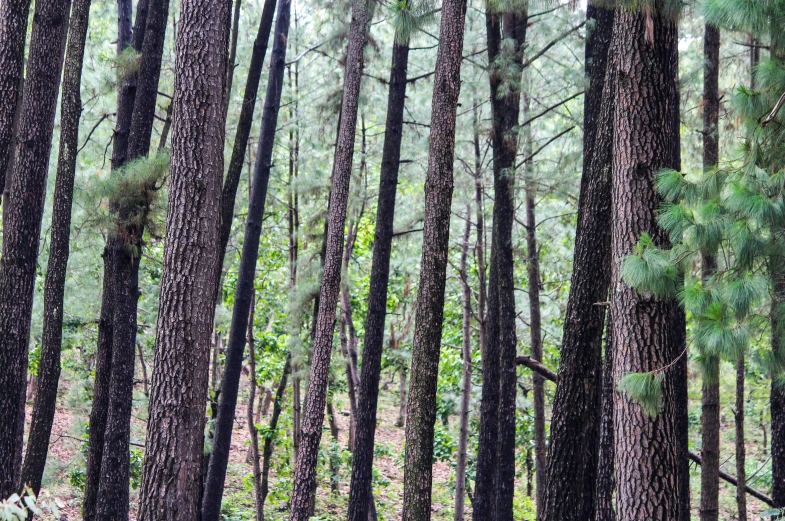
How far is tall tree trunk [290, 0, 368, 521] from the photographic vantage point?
332 inches

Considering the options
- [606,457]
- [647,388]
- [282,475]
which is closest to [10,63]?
[647,388]

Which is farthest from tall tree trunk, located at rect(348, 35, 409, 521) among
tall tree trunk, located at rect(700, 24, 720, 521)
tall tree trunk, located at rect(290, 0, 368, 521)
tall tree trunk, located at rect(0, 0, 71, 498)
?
tall tree trunk, located at rect(0, 0, 71, 498)

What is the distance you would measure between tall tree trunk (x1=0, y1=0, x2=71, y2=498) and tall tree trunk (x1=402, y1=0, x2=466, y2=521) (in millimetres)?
3873

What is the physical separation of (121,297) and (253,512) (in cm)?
873

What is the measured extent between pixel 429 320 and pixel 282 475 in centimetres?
1094

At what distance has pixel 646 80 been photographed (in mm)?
5297

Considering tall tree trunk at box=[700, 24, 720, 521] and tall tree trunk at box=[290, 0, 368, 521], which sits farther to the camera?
tall tree trunk at box=[700, 24, 720, 521]

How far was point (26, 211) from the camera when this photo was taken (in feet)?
22.4

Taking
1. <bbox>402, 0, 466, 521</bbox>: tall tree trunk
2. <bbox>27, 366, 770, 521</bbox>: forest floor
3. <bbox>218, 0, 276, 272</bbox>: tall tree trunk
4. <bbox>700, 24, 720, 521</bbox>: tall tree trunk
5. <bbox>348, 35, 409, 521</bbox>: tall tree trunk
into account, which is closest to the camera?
<bbox>402, 0, 466, 521</bbox>: tall tree trunk

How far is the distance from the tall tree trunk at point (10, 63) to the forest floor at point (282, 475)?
7301 millimetres

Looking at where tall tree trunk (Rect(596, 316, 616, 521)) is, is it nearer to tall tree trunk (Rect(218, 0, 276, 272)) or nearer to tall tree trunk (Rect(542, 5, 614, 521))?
tall tree trunk (Rect(542, 5, 614, 521))

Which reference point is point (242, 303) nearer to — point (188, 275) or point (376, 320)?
point (376, 320)

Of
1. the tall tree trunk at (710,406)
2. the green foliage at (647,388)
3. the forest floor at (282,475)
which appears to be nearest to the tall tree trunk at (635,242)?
the green foliage at (647,388)

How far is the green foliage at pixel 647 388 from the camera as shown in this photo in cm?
484
